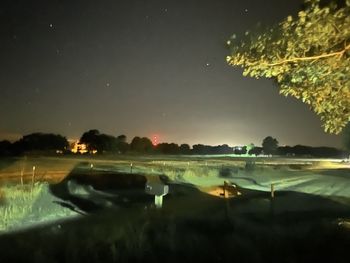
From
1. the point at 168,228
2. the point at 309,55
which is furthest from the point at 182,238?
the point at 309,55

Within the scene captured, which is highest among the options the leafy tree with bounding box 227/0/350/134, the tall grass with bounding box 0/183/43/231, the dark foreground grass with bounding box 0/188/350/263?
the leafy tree with bounding box 227/0/350/134

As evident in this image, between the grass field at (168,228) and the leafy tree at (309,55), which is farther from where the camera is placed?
the grass field at (168,228)

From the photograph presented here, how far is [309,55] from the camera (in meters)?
8.98

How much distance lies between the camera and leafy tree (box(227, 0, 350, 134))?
7918 mm

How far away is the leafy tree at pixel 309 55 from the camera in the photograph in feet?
26.0

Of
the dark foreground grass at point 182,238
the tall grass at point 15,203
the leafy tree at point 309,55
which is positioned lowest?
the dark foreground grass at point 182,238

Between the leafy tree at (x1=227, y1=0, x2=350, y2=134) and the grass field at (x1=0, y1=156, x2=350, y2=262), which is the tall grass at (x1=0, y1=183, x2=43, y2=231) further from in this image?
the leafy tree at (x1=227, y1=0, x2=350, y2=134)

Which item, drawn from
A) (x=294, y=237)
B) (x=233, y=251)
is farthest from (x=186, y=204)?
(x=233, y=251)

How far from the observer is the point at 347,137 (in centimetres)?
6128

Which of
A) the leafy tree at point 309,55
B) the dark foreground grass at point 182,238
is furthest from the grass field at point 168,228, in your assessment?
the leafy tree at point 309,55

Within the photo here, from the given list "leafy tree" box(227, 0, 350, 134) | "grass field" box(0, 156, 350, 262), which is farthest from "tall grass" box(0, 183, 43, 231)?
"leafy tree" box(227, 0, 350, 134)

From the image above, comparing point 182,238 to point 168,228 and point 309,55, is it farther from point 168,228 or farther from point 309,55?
point 309,55

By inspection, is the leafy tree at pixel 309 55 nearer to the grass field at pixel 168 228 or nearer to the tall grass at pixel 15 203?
the grass field at pixel 168 228

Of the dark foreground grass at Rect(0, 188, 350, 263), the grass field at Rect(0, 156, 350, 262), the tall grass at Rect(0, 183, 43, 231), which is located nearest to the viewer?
the dark foreground grass at Rect(0, 188, 350, 263)
